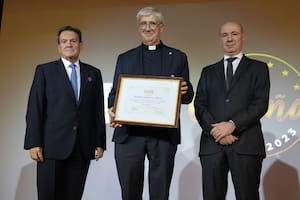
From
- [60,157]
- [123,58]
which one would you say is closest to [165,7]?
[123,58]

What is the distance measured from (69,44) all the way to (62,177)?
756mm

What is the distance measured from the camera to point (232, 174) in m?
2.52

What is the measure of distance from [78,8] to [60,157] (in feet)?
6.32

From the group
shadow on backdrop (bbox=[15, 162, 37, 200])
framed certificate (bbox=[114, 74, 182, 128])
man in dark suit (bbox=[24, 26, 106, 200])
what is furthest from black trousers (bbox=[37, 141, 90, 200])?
shadow on backdrop (bbox=[15, 162, 37, 200])

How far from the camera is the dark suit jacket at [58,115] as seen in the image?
8.30 feet

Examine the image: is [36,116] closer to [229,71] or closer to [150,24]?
[150,24]

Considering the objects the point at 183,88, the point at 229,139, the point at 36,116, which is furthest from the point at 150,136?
the point at 36,116

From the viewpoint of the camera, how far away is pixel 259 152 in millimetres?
2492

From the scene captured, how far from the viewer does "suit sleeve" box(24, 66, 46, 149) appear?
2.52m

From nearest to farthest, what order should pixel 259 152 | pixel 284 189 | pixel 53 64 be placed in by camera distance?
pixel 259 152 < pixel 53 64 < pixel 284 189

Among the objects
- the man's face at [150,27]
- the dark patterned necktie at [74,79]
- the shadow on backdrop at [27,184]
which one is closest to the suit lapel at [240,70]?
the man's face at [150,27]

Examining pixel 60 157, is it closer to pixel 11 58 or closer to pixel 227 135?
pixel 227 135

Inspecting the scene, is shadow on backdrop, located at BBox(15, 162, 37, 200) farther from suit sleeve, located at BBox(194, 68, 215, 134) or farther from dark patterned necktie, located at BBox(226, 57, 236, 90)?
dark patterned necktie, located at BBox(226, 57, 236, 90)

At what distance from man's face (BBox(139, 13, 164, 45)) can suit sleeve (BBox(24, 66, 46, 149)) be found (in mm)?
638
